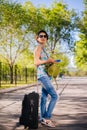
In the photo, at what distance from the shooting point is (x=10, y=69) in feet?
154

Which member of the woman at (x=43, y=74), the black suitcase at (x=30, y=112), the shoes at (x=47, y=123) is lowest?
the shoes at (x=47, y=123)

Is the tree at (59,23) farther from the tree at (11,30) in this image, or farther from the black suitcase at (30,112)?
the black suitcase at (30,112)

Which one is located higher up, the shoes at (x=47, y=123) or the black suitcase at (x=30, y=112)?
the black suitcase at (x=30, y=112)

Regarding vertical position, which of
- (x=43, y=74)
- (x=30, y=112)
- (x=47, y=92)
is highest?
(x=43, y=74)

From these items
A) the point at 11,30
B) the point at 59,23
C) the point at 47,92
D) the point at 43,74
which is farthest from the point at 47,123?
the point at 59,23

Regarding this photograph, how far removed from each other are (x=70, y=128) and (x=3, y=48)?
4431 cm

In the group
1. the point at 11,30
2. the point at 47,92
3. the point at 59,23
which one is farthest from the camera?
the point at 59,23

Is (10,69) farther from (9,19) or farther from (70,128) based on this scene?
(70,128)

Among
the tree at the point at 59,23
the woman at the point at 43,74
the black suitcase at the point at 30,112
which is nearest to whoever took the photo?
the black suitcase at the point at 30,112

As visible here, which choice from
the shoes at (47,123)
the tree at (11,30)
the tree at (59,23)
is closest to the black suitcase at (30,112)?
the shoes at (47,123)

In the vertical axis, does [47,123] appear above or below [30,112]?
below

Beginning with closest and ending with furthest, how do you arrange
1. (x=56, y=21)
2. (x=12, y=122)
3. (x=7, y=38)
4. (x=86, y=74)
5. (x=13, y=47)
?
(x=12, y=122) < (x=7, y=38) < (x=13, y=47) < (x=56, y=21) < (x=86, y=74)

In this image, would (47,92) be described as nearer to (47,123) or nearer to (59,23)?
(47,123)

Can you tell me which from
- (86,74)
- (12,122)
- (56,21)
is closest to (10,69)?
(56,21)
